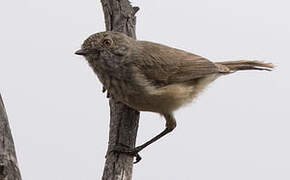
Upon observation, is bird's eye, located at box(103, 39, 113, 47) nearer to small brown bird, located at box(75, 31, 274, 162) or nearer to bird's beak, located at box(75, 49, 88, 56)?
small brown bird, located at box(75, 31, 274, 162)

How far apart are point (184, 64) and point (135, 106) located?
2.42 ft

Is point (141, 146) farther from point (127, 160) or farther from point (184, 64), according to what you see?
point (184, 64)

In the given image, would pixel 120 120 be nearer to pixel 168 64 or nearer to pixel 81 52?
pixel 81 52

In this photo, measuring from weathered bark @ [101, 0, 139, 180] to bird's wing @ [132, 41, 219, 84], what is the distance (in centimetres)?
25

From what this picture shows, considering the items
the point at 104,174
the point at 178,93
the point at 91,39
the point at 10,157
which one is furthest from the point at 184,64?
→ the point at 10,157

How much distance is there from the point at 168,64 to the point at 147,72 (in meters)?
0.28

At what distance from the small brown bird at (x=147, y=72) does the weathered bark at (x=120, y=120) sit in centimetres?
9

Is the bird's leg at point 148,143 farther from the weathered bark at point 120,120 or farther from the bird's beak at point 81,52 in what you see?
the bird's beak at point 81,52

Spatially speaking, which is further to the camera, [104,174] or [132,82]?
[132,82]

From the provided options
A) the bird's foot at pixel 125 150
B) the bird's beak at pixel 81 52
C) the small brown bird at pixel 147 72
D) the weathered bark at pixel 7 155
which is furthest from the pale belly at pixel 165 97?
the weathered bark at pixel 7 155

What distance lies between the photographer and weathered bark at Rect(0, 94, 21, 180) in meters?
3.08

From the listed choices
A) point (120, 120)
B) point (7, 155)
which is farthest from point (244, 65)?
point (7, 155)

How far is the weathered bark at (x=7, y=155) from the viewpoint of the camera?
3.08 metres

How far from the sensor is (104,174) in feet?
12.6
